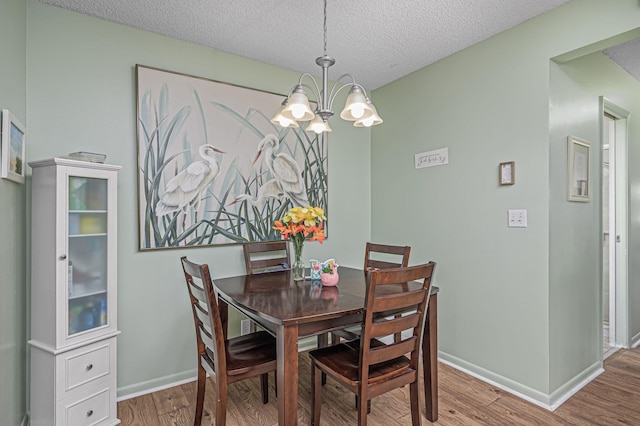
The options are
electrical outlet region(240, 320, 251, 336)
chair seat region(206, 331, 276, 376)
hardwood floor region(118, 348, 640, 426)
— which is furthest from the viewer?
electrical outlet region(240, 320, 251, 336)

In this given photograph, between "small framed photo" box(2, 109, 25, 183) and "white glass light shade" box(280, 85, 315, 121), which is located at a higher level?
"white glass light shade" box(280, 85, 315, 121)

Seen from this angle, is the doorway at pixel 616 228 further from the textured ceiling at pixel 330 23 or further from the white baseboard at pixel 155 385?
the white baseboard at pixel 155 385

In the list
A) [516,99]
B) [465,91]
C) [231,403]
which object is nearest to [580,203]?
[516,99]

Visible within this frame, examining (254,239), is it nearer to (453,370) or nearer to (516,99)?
(453,370)

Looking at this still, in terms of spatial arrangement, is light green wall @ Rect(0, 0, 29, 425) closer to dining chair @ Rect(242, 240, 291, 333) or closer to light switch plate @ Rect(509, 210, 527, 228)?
dining chair @ Rect(242, 240, 291, 333)

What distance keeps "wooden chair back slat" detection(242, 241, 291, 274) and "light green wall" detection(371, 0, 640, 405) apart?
118 centimetres

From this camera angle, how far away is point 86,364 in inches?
72.4

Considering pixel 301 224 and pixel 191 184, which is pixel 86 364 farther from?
pixel 301 224

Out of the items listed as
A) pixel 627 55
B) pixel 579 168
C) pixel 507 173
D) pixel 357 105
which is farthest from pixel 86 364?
pixel 627 55

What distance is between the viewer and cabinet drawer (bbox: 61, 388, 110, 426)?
69.3 inches

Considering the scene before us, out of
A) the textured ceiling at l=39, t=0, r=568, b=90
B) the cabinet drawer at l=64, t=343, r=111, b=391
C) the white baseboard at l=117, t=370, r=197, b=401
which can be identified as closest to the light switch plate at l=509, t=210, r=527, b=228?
the textured ceiling at l=39, t=0, r=568, b=90

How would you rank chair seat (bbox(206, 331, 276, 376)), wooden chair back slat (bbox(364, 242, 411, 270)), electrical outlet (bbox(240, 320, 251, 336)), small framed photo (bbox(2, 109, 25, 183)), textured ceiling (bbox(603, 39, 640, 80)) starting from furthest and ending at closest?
Answer: electrical outlet (bbox(240, 320, 251, 336)), textured ceiling (bbox(603, 39, 640, 80)), wooden chair back slat (bbox(364, 242, 411, 270)), chair seat (bbox(206, 331, 276, 376)), small framed photo (bbox(2, 109, 25, 183))

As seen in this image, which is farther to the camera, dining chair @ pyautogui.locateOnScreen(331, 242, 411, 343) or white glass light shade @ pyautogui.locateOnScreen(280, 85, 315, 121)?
dining chair @ pyautogui.locateOnScreen(331, 242, 411, 343)

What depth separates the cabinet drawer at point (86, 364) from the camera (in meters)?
1.76
